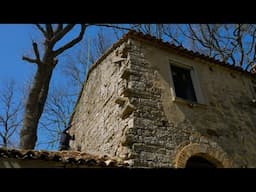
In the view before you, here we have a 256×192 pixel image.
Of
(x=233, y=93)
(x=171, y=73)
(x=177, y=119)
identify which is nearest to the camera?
(x=177, y=119)

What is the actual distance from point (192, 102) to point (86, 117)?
362 cm

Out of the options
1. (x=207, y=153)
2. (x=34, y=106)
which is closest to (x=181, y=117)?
(x=207, y=153)

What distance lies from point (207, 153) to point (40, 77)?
545cm

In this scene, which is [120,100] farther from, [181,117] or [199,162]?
[199,162]

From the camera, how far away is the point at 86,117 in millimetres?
8039

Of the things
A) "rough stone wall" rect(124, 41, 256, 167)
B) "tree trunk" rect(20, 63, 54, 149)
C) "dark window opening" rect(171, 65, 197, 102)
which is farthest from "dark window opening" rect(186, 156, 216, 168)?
"tree trunk" rect(20, 63, 54, 149)

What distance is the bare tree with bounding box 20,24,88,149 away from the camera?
6.86m

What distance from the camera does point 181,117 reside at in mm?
5793

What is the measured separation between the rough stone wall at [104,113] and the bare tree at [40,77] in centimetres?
143
